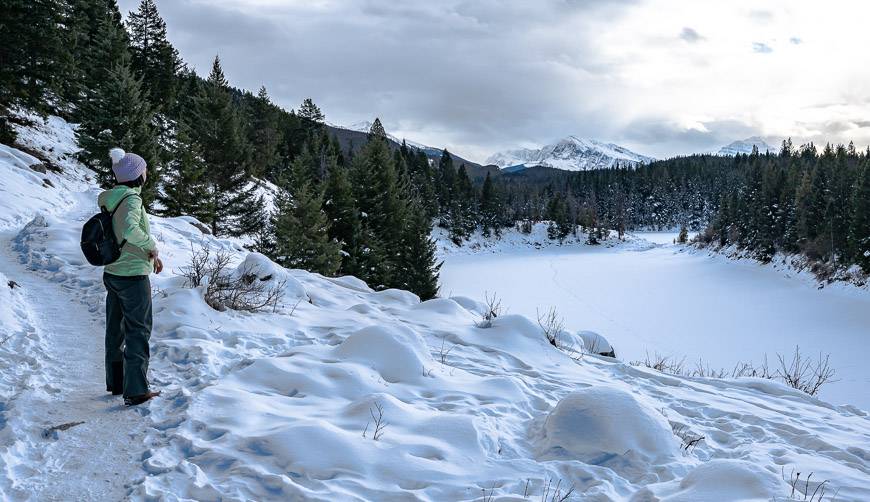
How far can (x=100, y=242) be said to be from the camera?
395cm

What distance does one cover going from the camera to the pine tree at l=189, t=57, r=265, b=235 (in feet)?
84.7

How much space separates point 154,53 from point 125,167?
48079 mm

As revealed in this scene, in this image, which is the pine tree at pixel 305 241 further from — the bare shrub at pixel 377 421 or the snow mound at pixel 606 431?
the snow mound at pixel 606 431

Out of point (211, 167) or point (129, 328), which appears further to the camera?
point (211, 167)

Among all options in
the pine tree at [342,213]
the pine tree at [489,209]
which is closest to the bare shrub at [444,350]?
the pine tree at [342,213]

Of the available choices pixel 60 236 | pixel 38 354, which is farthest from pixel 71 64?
pixel 38 354

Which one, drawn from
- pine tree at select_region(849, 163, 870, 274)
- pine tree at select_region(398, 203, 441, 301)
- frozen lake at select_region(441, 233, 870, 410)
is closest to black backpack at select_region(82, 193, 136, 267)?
frozen lake at select_region(441, 233, 870, 410)

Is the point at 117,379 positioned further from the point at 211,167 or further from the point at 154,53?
the point at 154,53

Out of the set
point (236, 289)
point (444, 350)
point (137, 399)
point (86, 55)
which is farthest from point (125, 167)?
point (86, 55)

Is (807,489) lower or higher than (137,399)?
higher

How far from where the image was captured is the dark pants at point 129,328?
406 centimetres

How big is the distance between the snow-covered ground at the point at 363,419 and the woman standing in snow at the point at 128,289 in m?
0.24

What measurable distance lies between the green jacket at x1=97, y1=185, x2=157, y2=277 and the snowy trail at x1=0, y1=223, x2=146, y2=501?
3.67ft

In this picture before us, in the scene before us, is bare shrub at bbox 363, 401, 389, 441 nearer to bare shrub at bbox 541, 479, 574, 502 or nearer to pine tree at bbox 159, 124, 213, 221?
bare shrub at bbox 541, 479, 574, 502
